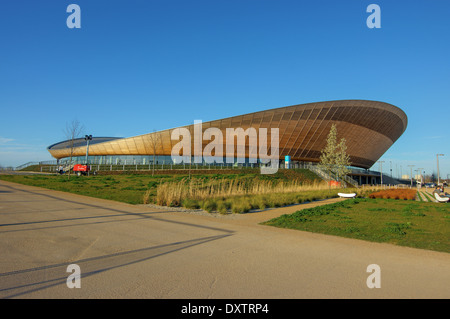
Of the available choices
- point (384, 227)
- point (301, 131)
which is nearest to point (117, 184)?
point (384, 227)

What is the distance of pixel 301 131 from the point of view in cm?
5100

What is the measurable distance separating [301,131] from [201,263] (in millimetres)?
48895

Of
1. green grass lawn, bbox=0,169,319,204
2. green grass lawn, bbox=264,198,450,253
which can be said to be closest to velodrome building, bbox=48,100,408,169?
green grass lawn, bbox=0,169,319,204

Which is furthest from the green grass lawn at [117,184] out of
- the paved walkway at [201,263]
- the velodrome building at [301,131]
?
the velodrome building at [301,131]

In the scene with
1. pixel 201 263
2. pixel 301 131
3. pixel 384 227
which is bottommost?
pixel 384 227

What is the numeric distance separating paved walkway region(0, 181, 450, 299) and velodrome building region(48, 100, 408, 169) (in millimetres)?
39127

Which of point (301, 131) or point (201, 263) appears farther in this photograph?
point (301, 131)

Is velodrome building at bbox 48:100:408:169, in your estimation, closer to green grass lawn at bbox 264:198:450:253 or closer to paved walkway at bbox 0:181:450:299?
green grass lawn at bbox 264:198:450:253

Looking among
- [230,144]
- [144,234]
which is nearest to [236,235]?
[144,234]

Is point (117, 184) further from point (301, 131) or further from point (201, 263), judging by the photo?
point (301, 131)

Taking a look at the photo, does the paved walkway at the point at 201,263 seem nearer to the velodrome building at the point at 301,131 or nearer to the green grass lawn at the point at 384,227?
the green grass lawn at the point at 384,227

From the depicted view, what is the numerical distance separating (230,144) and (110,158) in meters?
25.8
